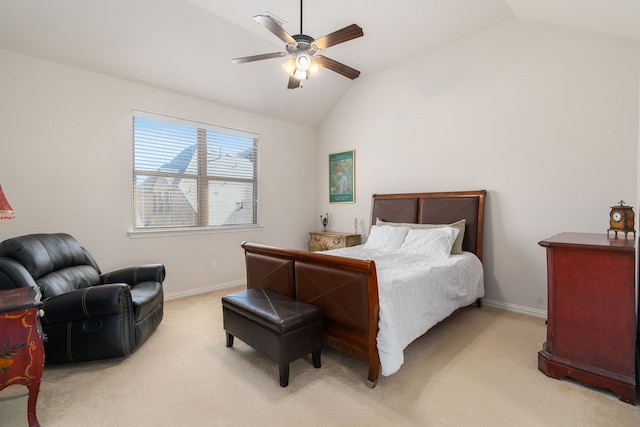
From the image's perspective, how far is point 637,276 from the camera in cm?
208

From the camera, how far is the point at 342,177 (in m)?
5.31

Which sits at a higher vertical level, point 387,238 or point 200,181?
point 200,181

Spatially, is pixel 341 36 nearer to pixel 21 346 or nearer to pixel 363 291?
pixel 363 291

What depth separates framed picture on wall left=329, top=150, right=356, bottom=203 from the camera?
203 inches

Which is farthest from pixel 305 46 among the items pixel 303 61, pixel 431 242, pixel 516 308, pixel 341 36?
pixel 516 308

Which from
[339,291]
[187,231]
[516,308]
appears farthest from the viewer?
[187,231]

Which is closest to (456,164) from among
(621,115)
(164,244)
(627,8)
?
(621,115)

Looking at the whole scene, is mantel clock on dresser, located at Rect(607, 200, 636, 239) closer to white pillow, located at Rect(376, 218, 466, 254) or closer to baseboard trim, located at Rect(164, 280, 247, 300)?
white pillow, located at Rect(376, 218, 466, 254)

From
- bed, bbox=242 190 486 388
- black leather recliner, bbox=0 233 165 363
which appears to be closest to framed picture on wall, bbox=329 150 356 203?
bed, bbox=242 190 486 388

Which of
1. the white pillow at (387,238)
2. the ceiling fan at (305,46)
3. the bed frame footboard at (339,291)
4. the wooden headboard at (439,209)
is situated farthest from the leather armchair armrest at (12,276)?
the wooden headboard at (439,209)

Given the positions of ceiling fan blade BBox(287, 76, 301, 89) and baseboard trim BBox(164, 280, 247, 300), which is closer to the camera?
ceiling fan blade BBox(287, 76, 301, 89)

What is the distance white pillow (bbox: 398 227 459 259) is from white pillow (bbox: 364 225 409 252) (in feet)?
0.34

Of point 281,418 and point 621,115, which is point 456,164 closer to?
point 621,115

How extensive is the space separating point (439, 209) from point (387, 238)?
31.0 inches
